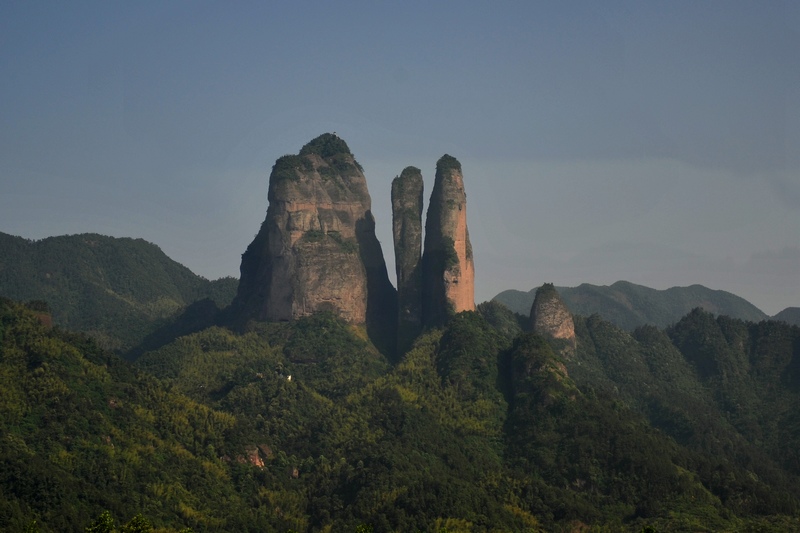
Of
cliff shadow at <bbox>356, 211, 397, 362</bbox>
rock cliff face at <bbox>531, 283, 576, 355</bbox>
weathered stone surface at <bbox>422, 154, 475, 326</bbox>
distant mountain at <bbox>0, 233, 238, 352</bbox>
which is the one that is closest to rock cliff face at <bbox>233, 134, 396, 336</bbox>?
cliff shadow at <bbox>356, 211, 397, 362</bbox>

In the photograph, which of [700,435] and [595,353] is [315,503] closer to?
[700,435]

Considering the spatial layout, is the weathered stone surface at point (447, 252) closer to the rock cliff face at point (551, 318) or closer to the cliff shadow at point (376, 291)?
the cliff shadow at point (376, 291)

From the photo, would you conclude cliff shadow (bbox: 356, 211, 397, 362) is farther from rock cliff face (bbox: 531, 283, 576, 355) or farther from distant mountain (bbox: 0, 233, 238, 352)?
distant mountain (bbox: 0, 233, 238, 352)

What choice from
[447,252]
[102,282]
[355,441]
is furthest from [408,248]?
[102,282]

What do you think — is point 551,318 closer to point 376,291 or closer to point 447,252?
point 447,252

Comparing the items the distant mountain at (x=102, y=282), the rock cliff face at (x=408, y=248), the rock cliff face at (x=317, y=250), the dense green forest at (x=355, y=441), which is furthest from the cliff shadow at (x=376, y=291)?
the distant mountain at (x=102, y=282)

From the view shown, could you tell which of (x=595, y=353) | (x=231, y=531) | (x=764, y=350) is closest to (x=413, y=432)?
(x=231, y=531)
